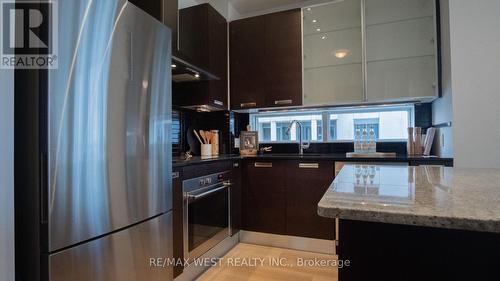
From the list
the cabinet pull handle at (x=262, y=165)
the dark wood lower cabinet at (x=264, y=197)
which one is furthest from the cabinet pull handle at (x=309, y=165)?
the cabinet pull handle at (x=262, y=165)

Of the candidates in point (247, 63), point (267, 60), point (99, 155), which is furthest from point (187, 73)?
point (99, 155)

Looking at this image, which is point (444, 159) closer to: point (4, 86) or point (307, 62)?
point (307, 62)

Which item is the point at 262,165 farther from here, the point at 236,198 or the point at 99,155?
the point at 99,155

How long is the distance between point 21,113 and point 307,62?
7.76 feet

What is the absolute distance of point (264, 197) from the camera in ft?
8.46

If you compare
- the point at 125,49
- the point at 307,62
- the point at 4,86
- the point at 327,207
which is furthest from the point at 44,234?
the point at 307,62

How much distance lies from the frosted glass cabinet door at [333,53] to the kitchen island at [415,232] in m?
1.90

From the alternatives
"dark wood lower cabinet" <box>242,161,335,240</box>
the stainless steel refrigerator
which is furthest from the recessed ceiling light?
the stainless steel refrigerator

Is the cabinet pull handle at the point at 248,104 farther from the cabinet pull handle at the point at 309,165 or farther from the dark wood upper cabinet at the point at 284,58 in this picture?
the cabinet pull handle at the point at 309,165

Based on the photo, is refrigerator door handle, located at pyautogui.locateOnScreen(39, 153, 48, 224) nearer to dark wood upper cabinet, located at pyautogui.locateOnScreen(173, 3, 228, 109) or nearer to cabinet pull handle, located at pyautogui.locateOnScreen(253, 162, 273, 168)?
dark wood upper cabinet, located at pyautogui.locateOnScreen(173, 3, 228, 109)

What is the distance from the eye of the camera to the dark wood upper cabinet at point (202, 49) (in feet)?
7.88

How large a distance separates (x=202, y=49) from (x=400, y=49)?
184 cm

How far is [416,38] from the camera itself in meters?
2.31

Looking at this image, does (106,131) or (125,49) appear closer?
(106,131)
